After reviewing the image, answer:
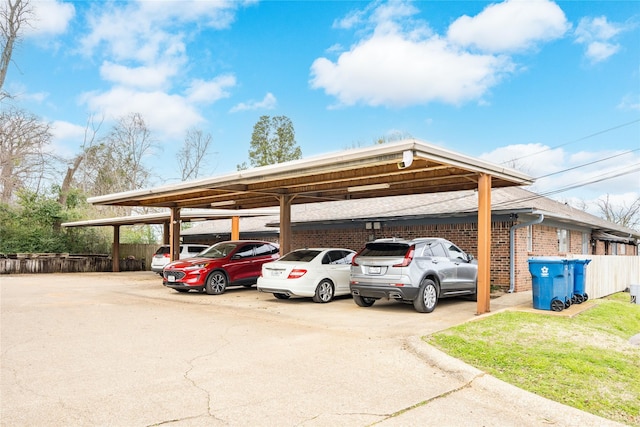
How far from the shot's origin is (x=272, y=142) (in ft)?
155

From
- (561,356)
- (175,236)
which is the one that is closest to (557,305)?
(561,356)

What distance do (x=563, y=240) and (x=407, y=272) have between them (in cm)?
1128

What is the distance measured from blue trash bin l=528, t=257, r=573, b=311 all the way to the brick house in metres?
3.75

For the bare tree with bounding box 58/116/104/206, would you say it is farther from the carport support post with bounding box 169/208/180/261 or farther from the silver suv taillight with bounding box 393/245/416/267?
the silver suv taillight with bounding box 393/245/416/267

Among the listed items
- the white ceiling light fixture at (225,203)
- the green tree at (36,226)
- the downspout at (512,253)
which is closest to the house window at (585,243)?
the downspout at (512,253)

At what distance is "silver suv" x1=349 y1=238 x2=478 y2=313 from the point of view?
10000mm

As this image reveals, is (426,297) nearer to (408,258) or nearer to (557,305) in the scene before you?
(408,258)

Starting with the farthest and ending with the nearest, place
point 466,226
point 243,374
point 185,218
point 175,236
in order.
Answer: point 185,218, point 175,236, point 466,226, point 243,374

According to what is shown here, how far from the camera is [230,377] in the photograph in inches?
216

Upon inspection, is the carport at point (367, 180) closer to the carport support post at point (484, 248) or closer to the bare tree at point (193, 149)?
the carport support post at point (484, 248)

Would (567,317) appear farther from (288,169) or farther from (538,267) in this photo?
(288,169)

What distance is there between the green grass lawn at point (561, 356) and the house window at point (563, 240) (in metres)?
9.15

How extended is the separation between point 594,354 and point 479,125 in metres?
24.8

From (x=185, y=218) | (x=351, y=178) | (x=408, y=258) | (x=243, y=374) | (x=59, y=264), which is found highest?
(x=351, y=178)
